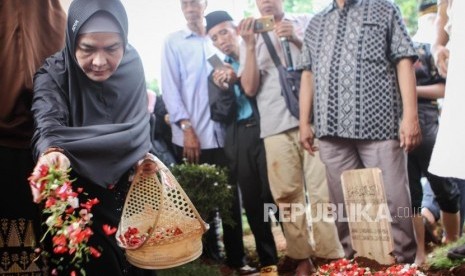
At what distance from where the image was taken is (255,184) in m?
2.71

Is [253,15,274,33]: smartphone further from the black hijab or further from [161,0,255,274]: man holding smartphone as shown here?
the black hijab

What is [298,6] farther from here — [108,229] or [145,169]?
[108,229]

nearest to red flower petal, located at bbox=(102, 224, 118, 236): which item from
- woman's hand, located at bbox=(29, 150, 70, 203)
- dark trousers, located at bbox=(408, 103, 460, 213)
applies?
woman's hand, located at bbox=(29, 150, 70, 203)

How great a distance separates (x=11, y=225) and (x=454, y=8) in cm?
204

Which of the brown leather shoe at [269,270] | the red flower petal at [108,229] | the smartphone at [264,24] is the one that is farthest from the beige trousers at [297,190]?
the red flower petal at [108,229]

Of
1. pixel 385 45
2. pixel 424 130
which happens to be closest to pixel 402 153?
pixel 424 130

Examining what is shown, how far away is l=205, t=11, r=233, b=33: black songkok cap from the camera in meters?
2.63

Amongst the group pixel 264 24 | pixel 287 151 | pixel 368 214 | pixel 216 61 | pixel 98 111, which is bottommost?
pixel 368 214

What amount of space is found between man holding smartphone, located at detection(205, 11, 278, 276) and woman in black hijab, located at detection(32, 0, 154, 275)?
66 centimetres

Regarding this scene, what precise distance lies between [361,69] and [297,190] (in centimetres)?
70

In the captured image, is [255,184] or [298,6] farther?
[255,184]

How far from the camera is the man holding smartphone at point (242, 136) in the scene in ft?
8.77

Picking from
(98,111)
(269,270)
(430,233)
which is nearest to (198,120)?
(98,111)

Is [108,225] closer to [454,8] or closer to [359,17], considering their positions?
[359,17]
